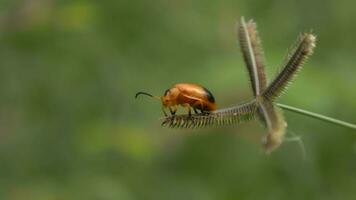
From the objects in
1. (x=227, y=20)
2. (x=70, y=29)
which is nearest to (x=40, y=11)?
(x=70, y=29)

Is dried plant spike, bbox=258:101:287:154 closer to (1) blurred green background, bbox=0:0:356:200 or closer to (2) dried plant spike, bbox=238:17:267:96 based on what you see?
(2) dried plant spike, bbox=238:17:267:96

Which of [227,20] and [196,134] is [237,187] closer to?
[196,134]

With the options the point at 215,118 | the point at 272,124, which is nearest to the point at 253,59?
the point at 215,118

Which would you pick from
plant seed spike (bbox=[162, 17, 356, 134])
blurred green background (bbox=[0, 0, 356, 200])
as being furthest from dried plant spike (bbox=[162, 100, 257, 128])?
blurred green background (bbox=[0, 0, 356, 200])

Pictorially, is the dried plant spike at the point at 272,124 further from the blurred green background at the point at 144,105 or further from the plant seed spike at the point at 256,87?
the blurred green background at the point at 144,105

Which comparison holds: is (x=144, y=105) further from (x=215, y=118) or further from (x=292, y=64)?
(x=292, y=64)
